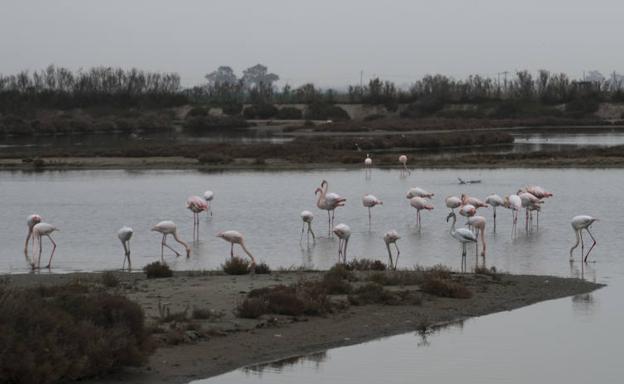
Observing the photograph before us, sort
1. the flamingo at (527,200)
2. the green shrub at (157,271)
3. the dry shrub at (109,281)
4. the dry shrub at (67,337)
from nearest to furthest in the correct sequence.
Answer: the dry shrub at (67,337) → the dry shrub at (109,281) → the green shrub at (157,271) → the flamingo at (527,200)

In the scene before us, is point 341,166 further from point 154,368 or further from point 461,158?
point 154,368

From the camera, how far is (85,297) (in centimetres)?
1130

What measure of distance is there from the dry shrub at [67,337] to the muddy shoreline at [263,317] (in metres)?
0.37

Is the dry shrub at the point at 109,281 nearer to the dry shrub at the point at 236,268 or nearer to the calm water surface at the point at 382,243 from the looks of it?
the dry shrub at the point at 236,268

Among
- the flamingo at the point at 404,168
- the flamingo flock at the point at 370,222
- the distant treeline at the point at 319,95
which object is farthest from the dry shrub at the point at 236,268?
the distant treeline at the point at 319,95

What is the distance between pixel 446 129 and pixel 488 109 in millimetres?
28782

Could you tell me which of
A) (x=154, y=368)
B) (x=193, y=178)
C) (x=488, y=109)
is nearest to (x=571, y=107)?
(x=488, y=109)

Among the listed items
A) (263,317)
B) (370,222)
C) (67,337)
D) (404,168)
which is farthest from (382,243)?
(404,168)

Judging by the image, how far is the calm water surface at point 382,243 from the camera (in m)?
12.3

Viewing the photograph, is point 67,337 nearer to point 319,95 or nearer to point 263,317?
point 263,317

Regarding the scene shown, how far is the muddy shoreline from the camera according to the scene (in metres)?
A: 11.9

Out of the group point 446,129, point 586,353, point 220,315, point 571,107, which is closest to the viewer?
point 586,353

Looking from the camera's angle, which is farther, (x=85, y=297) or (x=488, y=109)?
(x=488, y=109)

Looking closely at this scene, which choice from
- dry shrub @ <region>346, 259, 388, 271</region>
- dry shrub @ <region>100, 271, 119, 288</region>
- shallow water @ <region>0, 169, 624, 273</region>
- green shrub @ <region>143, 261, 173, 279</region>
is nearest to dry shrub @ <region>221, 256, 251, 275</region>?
green shrub @ <region>143, 261, 173, 279</region>
